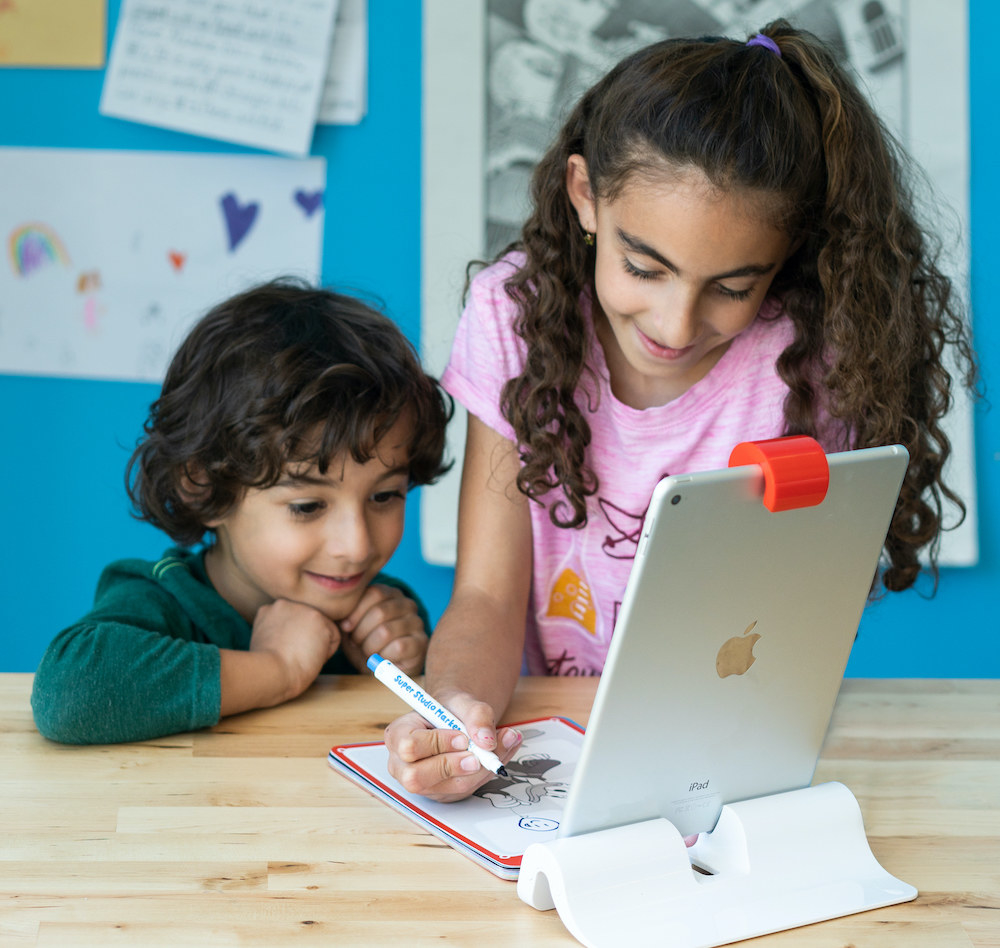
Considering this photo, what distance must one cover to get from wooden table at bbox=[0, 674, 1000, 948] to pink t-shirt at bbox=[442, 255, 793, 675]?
0.24m

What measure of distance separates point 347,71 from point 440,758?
1646 millimetres

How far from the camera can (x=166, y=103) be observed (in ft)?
6.98

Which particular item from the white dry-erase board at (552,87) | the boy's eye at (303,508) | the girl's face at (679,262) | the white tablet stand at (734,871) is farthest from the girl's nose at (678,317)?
the white dry-erase board at (552,87)

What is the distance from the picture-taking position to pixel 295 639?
1.10 m

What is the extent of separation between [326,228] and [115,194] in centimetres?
39

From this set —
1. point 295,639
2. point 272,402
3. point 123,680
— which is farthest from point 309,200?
point 123,680

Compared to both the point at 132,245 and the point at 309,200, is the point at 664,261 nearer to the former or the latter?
the point at 309,200

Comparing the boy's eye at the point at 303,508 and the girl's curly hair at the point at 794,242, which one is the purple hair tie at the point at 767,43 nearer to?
the girl's curly hair at the point at 794,242

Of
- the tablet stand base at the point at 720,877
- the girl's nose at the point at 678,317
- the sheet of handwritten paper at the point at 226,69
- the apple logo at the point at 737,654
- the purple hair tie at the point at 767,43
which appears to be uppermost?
the sheet of handwritten paper at the point at 226,69

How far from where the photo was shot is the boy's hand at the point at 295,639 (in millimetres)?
1065

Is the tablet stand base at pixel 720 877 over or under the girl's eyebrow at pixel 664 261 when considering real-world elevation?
under

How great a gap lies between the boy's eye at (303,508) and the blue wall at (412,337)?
3.29 ft

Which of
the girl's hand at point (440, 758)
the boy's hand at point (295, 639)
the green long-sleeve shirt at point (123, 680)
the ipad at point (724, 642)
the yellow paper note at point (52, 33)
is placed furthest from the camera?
the yellow paper note at point (52, 33)

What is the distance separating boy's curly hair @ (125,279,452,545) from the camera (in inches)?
47.1
